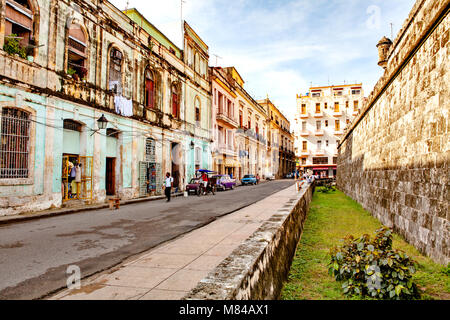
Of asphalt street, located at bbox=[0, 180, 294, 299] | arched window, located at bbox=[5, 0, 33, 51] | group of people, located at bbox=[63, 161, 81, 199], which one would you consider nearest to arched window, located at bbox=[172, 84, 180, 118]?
group of people, located at bbox=[63, 161, 81, 199]

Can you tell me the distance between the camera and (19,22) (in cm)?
1166

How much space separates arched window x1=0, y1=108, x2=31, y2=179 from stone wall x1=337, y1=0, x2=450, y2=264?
12.3 m

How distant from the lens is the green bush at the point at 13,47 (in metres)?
11.1

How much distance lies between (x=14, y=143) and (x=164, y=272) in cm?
994

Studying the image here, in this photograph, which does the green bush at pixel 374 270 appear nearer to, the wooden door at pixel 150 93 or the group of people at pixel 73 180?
the group of people at pixel 73 180

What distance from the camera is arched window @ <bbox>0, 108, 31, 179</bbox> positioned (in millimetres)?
10930

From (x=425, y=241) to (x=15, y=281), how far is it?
6.51m

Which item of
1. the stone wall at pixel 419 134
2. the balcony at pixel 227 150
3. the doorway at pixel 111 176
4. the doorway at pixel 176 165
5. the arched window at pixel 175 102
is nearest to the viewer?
the stone wall at pixel 419 134

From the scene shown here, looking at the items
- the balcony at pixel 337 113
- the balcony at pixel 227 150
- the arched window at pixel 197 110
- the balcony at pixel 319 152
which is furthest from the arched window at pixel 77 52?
the balcony at pixel 337 113

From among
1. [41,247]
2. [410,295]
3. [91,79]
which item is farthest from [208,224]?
[91,79]

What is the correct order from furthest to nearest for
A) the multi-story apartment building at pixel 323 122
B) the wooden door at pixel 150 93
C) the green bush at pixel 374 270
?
1. the multi-story apartment building at pixel 323 122
2. the wooden door at pixel 150 93
3. the green bush at pixel 374 270

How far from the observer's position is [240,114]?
4181cm

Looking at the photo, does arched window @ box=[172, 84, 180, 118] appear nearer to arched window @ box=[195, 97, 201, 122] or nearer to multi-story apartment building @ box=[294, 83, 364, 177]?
arched window @ box=[195, 97, 201, 122]

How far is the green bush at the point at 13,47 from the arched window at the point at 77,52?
243 cm
